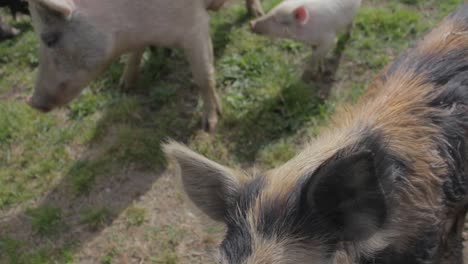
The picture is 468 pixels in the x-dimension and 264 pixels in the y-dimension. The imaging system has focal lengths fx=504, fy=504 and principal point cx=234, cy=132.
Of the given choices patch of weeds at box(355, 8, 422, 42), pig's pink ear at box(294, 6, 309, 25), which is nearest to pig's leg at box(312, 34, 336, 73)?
pig's pink ear at box(294, 6, 309, 25)

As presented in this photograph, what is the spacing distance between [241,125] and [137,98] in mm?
1076

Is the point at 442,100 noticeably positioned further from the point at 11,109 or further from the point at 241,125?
the point at 11,109

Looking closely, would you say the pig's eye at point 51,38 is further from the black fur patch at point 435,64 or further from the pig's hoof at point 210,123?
the black fur patch at point 435,64

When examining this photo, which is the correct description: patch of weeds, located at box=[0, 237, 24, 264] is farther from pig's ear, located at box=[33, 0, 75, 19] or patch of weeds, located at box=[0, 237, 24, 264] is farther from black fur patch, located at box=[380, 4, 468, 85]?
black fur patch, located at box=[380, 4, 468, 85]

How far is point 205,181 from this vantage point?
6.74ft

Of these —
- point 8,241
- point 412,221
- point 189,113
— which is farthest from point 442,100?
point 8,241

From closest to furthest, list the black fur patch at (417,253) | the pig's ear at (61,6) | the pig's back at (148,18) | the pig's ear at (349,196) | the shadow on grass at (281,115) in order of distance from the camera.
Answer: the pig's ear at (349,196), the black fur patch at (417,253), the pig's ear at (61,6), the pig's back at (148,18), the shadow on grass at (281,115)

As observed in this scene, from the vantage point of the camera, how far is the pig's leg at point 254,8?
5.28 meters

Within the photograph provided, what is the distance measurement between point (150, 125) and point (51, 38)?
1.31m

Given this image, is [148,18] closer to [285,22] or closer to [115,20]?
[115,20]

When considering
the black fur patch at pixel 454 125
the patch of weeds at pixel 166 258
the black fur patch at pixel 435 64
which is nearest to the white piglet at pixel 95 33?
the patch of weeds at pixel 166 258

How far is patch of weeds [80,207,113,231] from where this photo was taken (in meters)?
3.74

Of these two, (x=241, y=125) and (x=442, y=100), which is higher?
(x=442, y=100)

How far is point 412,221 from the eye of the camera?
224 cm
